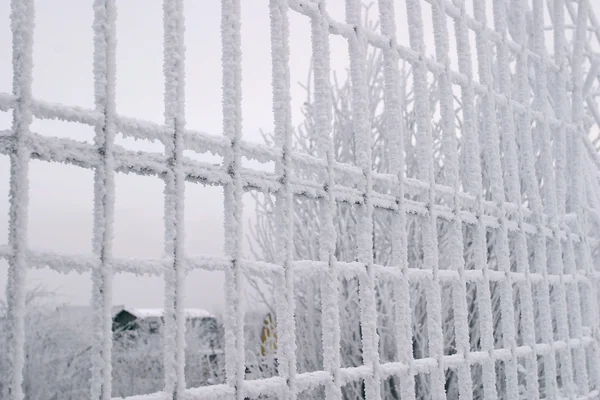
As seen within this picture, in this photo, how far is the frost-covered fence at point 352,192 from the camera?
2.68ft

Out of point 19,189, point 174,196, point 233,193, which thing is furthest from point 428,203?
point 19,189

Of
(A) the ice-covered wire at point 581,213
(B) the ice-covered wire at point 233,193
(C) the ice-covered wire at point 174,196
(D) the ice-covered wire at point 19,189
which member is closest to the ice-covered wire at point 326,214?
(B) the ice-covered wire at point 233,193

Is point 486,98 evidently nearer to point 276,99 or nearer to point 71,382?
point 276,99

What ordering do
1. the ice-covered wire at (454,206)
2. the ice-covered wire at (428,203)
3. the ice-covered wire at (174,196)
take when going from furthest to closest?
the ice-covered wire at (454,206), the ice-covered wire at (428,203), the ice-covered wire at (174,196)

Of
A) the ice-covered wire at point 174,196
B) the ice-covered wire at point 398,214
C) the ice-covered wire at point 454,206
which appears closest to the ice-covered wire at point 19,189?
the ice-covered wire at point 174,196

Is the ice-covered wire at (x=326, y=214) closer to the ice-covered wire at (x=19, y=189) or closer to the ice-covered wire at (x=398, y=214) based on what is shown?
the ice-covered wire at (x=398, y=214)

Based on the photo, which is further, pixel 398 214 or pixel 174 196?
pixel 398 214

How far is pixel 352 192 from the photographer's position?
1.23m

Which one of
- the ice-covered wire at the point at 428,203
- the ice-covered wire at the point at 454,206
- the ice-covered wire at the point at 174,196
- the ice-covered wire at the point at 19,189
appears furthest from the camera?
the ice-covered wire at the point at 454,206

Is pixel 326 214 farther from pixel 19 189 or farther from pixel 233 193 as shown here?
pixel 19 189

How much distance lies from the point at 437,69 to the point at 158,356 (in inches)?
360

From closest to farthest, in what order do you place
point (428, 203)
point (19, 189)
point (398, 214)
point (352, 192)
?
point (19, 189), point (352, 192), point (398, 214), point (428, 203)

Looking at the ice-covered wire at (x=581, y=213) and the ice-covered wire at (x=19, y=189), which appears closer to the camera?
the ice-covered wire at (x=19, y=189)

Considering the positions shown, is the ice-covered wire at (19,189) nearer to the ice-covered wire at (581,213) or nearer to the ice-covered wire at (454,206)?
the ice-covered wire at (454,206)
